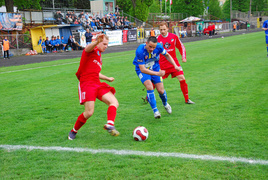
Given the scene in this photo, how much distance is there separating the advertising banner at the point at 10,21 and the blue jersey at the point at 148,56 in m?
24.8

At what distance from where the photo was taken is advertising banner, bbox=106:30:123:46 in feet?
118

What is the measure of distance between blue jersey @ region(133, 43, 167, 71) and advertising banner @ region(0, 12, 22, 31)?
978 inches

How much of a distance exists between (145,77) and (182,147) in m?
2.24

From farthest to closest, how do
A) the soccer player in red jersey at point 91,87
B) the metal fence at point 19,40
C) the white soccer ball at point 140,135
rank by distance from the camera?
the metal fence at point 19,40
the soccer player in red jersey at point 91,87
the white soccer ball at point 140,135

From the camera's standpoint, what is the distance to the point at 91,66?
5.04 meters

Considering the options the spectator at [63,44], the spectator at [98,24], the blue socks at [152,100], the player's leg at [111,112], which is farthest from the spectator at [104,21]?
the player's leg at [111,112]

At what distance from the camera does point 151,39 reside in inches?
225

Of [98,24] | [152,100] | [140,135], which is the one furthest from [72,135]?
[98,24]

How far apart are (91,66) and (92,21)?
32031mm

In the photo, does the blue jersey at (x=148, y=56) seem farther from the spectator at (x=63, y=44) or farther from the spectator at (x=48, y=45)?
the spectator at (x=63, y=44)

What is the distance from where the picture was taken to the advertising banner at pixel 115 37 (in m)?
36.0

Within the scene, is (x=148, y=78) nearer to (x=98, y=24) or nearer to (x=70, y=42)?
(x=70, y=42)

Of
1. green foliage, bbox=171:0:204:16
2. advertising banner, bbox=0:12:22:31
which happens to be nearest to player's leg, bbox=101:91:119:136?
advertising banner, bbox=0:12:22:31

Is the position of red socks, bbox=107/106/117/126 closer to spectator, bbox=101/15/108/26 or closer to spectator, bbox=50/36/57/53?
spectator, bbox=50/36/57/53
